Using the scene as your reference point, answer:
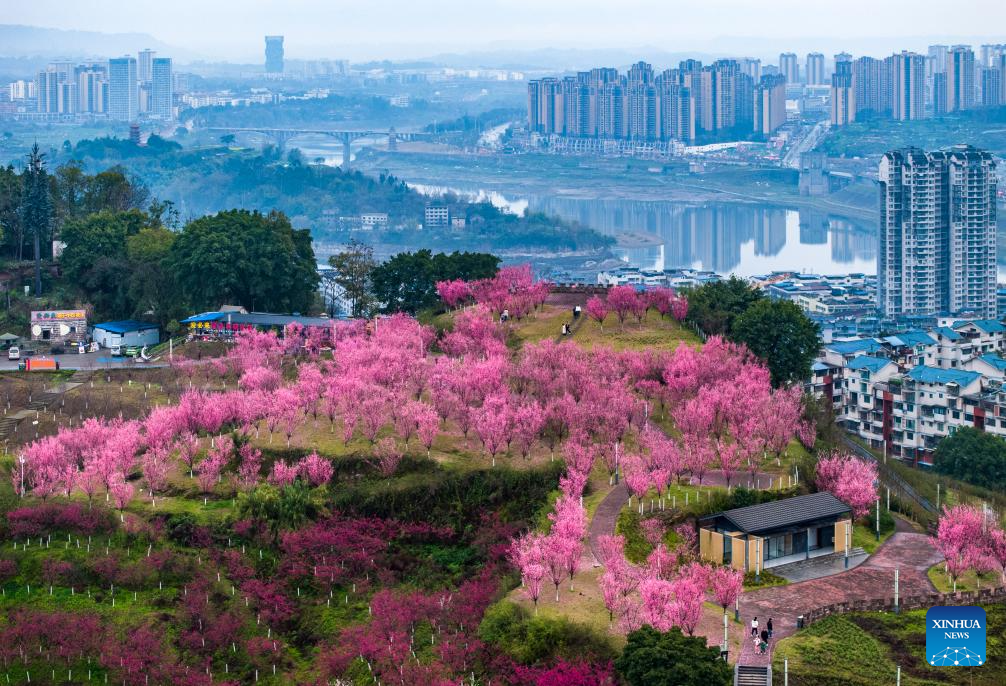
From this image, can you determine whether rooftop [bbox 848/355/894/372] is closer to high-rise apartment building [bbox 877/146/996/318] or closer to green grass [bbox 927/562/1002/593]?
green grass [bbox 927/562/1002/593]

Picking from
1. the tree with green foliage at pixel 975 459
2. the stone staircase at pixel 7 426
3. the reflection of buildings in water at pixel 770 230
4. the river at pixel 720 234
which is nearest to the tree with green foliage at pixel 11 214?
the stone staircase at pixel 7 426


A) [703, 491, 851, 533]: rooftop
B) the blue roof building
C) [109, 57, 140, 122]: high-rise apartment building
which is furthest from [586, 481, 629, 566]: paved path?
[109, 57, 140, 122]: high-rise apartment building

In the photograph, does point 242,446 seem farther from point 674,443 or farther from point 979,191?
point 979,191

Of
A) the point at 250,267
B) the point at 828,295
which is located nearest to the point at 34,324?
the point at 250,267

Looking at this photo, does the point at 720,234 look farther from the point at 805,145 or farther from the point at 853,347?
Answer: the point at 853,347

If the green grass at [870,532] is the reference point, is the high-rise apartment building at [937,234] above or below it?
above

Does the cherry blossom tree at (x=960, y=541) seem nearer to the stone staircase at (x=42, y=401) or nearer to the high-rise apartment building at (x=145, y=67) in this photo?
the stone staircase at (x=42, y=401)
